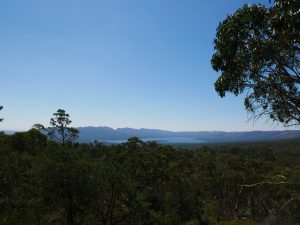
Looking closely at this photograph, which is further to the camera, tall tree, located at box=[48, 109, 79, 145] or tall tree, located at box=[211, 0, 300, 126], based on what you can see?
tall tree, located at box=[48, 109, 79, 145]

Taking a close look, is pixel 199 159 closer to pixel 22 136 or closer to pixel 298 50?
pixel 22 136

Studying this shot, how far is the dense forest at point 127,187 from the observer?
15977mm

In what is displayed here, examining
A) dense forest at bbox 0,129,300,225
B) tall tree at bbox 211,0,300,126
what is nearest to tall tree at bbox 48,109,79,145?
dense forest at bbox 0,129,300,225

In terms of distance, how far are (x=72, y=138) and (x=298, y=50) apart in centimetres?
2533

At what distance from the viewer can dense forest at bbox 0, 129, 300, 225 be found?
52.4ft

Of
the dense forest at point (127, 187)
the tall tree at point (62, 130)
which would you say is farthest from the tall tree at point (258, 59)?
the tall tree at point (62, 130)

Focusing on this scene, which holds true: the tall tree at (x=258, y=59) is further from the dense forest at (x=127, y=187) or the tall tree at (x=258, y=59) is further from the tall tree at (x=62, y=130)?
the tall tree at (x=62, y=130)

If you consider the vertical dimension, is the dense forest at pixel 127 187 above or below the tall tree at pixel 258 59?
below

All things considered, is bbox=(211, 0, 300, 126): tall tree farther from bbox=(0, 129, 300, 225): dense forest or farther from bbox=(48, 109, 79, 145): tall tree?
bbox=(48, 109, 79, 145): tall tree

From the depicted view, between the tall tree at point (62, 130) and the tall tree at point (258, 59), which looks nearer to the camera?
the tall tree at point (258, 59)

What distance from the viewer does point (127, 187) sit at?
19172 millimetres

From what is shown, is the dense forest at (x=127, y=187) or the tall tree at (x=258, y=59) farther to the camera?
the dense forest at (x=127, y=187)

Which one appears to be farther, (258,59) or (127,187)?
(127,187)

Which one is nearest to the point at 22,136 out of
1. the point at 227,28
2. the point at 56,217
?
the point at 56,217
